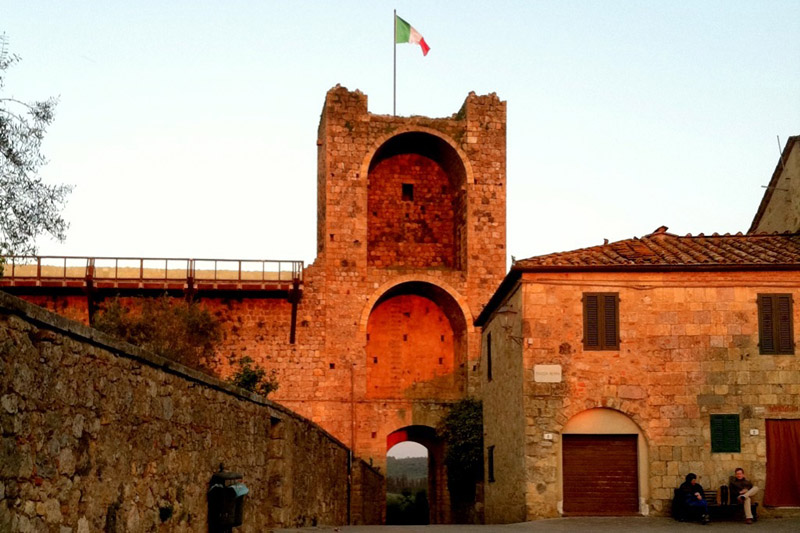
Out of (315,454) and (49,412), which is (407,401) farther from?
(49,412)

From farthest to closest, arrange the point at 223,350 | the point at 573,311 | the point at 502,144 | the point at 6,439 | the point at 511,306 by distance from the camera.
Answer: the point at 502,144
the point at 223,350
the point at 511,306
the point at 573,311
the point at 6,439

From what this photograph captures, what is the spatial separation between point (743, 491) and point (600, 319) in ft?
13.1

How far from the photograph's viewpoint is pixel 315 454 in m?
17.0

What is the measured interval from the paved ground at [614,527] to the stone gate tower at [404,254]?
18984 millimetres

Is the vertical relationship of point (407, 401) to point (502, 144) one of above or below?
below

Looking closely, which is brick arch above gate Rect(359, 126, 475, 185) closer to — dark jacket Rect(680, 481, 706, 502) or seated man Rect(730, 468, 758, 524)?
seated man Rect(730, 468, 758, 524)

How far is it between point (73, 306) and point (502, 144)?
16.7m

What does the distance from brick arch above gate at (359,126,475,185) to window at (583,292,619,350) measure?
19.8 meters

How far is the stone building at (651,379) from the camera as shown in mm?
19594

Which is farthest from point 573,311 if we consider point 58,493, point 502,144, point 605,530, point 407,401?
point 502,144

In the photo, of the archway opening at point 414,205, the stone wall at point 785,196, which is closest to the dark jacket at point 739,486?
the stone wall at point 785,196

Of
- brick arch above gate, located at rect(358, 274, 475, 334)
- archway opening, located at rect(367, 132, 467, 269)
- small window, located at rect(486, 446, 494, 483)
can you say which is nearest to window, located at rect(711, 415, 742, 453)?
small window, located at rect(486, 446, 494, 483)

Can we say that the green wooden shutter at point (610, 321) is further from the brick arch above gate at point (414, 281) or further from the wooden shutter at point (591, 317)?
the brick arch above gate at point (414, 281)

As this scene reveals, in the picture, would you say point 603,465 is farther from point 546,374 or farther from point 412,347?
point 412,347
